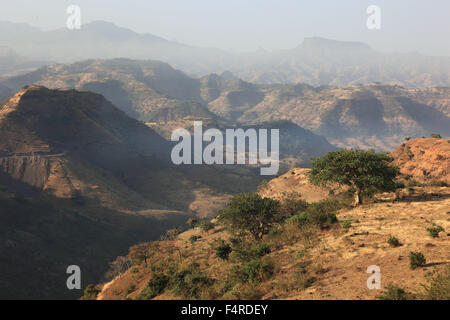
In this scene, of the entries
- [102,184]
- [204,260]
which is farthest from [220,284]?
[102,184]

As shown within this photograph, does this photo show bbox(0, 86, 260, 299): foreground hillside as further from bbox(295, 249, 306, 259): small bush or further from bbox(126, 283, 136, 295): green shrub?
bbox(295, 249, 306, 259): small bush

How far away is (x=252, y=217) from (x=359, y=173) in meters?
11.4

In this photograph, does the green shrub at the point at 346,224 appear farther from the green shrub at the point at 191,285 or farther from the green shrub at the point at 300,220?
the green shrub at the point at 191,285

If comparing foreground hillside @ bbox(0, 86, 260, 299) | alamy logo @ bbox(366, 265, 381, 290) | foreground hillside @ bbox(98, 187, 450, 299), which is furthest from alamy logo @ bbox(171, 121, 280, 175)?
alamy logo @ bbox(366, 265, 381, 290)

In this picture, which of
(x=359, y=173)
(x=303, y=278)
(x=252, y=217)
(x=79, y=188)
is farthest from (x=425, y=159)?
(x=79, y=188)

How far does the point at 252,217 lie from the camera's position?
28.8 m

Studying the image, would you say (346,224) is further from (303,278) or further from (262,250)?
(303,278)

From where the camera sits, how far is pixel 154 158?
127 meters

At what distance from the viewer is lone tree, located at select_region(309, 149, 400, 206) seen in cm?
2647

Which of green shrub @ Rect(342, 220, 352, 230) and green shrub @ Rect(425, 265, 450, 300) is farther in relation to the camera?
green shrub @ Rect(342, 220, 352, 230)

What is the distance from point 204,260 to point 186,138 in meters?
151

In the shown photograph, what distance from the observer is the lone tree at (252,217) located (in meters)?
28.6

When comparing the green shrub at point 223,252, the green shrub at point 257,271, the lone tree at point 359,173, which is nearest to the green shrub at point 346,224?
the lone tree at point 359,173

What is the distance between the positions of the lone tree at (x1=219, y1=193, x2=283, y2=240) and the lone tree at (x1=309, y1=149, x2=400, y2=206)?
584 centimetres
